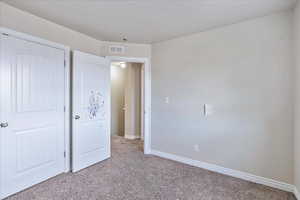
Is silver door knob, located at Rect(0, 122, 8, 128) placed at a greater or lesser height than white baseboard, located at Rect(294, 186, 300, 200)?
greater

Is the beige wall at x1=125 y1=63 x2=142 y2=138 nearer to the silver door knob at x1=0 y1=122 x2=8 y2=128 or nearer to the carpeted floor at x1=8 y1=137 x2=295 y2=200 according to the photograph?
the carpeted floor at x1=8 y1=137 x2=295 y2=200

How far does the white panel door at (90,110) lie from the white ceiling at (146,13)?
1.94 feet

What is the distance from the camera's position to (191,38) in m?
3.13

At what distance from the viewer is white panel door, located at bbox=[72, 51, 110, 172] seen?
2.83 meters

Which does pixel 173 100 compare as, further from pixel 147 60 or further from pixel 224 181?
pixel 224 181

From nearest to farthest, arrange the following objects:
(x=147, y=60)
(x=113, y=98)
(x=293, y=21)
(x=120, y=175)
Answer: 1. (x=293, y=21)
2. (x=120, y=175)
3. (x=147, y=60)
4. (x=113, y=98)

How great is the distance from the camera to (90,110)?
3.06 m

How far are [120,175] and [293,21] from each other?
10.5 feet

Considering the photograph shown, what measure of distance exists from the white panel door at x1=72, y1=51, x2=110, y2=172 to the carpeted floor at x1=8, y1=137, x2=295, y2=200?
257mm

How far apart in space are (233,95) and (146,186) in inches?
73.3

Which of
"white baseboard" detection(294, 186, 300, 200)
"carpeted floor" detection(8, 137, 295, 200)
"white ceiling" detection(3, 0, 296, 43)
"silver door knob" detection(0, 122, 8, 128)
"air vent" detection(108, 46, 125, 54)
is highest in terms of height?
"white ceiling" detection(3, 0, 296, 43)

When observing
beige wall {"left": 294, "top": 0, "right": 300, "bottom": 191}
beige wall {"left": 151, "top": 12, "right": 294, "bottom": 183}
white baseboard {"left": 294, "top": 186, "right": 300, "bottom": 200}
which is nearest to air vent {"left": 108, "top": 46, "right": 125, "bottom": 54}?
beige wall {"left": 151, "top": 12, "right": 294, "bottom": 183}

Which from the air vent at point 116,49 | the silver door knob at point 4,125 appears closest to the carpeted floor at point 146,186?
the silver door knob at point 4,125

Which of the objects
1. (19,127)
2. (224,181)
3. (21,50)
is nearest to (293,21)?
(224,181)
